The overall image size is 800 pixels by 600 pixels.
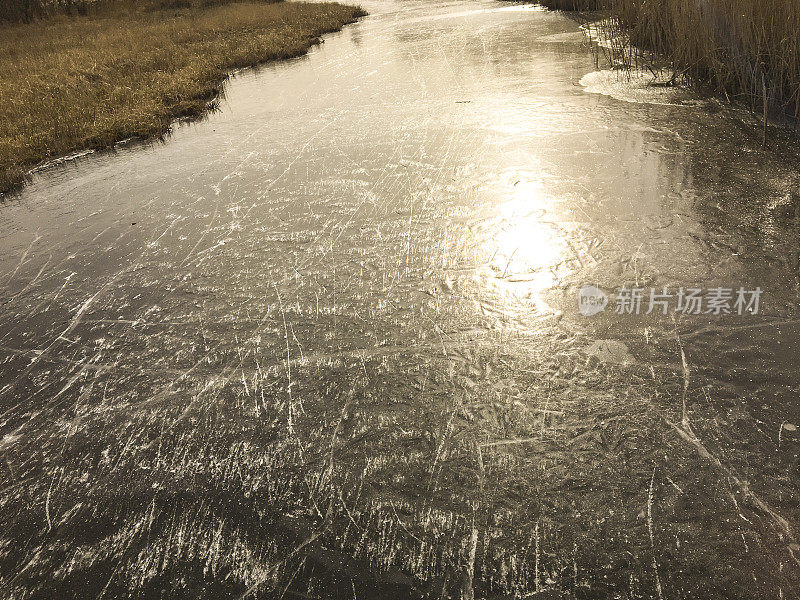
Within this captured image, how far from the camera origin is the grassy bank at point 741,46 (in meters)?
3.42

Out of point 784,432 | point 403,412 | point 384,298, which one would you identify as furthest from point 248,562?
point 784,432

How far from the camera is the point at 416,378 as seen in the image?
1.73 m

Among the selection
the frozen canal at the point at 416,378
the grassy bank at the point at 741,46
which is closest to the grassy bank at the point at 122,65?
the frozen canal at the point at 416,378

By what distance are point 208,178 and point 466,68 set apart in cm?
327

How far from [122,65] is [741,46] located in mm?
7219

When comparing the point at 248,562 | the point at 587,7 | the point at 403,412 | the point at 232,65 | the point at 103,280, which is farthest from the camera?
the point at 587,7

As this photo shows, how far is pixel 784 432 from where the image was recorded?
4.64 feet

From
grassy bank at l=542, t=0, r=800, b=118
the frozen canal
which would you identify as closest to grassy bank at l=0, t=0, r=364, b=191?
the frozen canal

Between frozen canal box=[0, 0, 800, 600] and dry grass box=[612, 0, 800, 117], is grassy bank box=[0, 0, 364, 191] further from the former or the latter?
dry grass box=[612, 0, 800, 117]

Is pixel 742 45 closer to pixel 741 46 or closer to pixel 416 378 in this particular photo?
pixel 741 46

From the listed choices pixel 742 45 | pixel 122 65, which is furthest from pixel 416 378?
pixel 122 65

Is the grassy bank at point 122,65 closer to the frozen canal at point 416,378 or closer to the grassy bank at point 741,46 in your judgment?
the frozen canal at point 416,378

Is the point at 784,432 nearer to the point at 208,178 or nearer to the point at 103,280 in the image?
the point at 103,280

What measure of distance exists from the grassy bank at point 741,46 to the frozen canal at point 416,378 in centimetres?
52
